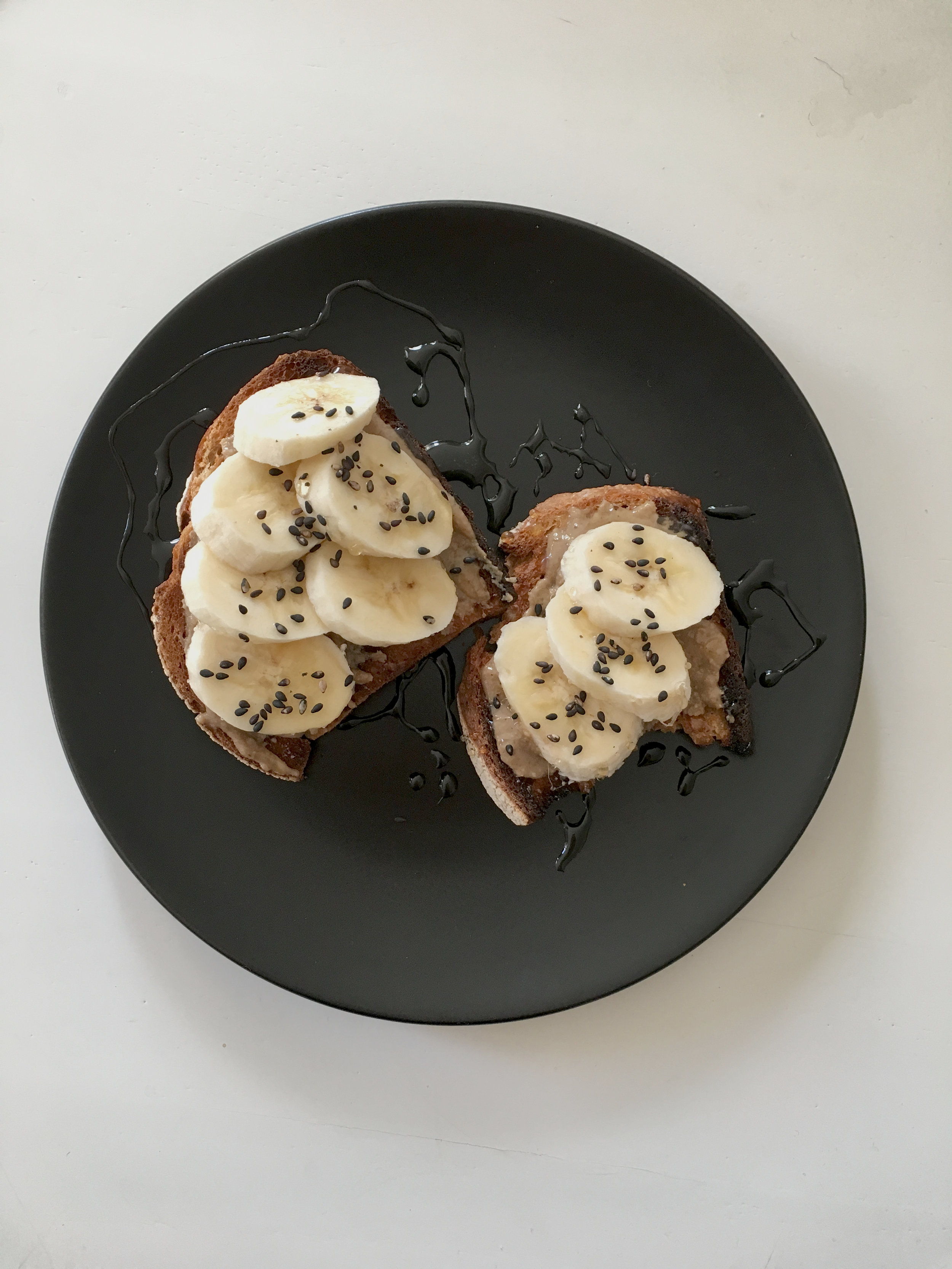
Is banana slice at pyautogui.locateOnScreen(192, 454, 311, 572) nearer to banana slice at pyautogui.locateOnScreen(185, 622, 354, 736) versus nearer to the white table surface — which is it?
banana slice at pyautogui.locateOnScreen(185, 622, 354, 736)

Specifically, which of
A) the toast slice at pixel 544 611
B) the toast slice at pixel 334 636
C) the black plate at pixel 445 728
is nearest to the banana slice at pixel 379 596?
the toast slice at pixel 334 636

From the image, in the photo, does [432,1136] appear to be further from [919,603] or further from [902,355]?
[902,355]

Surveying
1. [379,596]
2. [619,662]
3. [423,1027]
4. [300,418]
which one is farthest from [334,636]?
[423,1027]

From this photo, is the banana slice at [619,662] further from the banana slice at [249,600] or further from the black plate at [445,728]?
the banana slice at [249,600]

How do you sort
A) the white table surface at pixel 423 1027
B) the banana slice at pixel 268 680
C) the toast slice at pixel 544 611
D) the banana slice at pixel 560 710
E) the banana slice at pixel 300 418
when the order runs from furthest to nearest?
the white table surface at pixel 423 1027, the toast slice at pixel 544 611, the banana slice at pixel 560 710, the banana slice at pixel 268 680, the banana slice at pixel 300 418

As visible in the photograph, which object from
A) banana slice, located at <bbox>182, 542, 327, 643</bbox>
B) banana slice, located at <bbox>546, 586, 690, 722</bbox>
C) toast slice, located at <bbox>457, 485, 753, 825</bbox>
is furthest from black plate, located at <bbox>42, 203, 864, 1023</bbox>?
banana slice, located at <bbox>182, 542, 327, 643</bbox>

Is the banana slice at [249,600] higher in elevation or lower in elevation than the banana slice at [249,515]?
lower

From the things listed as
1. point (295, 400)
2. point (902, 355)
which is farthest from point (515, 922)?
point (902, 355)
